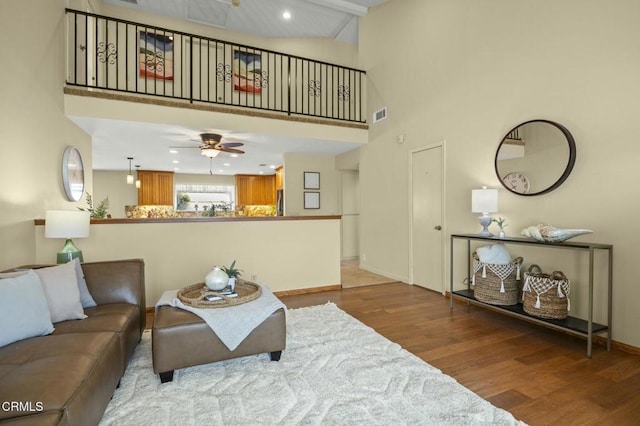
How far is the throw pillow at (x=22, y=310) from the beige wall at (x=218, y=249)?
176cm

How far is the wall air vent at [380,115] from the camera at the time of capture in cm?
527

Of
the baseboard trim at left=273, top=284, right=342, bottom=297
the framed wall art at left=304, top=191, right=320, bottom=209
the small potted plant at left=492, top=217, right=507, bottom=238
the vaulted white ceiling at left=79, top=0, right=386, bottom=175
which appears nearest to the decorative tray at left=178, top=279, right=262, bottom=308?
the baseboard trim at left=273, top=284, right=342, bottom=297

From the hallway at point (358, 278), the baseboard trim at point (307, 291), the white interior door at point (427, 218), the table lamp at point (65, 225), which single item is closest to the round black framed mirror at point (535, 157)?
the white interior door at point (427, 218)

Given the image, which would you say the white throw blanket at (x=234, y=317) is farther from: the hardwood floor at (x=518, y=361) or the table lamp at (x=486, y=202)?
the table lamp at (x=486, y=202)

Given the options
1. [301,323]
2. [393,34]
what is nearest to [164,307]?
[301,323]

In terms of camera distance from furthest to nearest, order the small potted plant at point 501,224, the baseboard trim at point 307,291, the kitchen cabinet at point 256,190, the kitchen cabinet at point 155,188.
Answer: the kitchen cabinet at point 256,190
the kitchen cabinet at point 155,188
the baseboard trim at point 307,291
the small potted plant at point 501,224

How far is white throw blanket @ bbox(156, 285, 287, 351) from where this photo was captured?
82.9 inches

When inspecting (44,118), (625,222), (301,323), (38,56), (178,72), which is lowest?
(301,323)

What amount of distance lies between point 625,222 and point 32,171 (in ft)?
17.1

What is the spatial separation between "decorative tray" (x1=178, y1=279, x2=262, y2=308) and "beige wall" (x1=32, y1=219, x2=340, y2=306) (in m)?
1.26

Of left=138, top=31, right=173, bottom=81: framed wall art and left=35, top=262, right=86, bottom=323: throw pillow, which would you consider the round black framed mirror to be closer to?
left=35, top=262, right=86, bottom=323: throw pillow

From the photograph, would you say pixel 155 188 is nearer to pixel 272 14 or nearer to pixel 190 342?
pixel 272 14

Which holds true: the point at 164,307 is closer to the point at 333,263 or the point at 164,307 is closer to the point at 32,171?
the point at 32,171

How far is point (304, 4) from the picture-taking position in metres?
5.53
